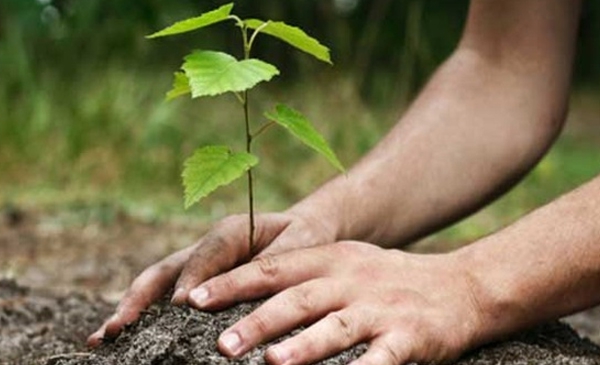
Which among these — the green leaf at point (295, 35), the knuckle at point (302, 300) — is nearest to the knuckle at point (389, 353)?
the knuckle at point (302, 300)

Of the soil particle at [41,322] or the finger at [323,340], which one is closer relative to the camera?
the finger at [323,340]

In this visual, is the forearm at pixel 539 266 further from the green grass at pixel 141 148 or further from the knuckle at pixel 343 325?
the green grass at pixel 141 148

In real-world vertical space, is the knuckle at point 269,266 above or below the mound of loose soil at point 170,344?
above

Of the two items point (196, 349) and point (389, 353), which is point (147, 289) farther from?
point (389, 353)

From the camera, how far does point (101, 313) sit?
2818mm

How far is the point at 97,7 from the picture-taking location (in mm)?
8461

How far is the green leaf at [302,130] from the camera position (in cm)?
185

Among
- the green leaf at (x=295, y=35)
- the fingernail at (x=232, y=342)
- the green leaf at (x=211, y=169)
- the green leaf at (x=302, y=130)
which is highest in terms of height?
the green leaf at (x=295, y=35)

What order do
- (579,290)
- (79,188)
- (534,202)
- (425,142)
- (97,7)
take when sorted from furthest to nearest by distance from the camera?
(97,7)
(534,202)
(79,188)
(425,142)
(579,290)

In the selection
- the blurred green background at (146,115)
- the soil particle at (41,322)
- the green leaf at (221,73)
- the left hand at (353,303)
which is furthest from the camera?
the blurred green background at (146,115)

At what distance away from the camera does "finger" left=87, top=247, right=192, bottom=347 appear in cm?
216

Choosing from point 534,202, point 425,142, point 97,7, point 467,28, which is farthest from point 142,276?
point 97,7

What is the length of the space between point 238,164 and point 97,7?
268 inches

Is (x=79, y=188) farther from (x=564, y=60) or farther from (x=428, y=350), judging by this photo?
(x=428, y=350)
